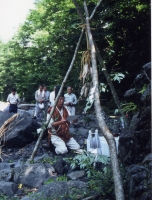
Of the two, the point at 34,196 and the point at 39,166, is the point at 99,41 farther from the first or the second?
the point at 34,196

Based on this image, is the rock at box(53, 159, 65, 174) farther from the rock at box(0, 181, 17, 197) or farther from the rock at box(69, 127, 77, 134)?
the rock at box(69, 127, 77, 134)

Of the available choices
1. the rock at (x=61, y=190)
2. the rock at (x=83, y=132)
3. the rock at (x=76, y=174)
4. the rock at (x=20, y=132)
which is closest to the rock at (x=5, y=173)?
the rock at (x=76, y=174)

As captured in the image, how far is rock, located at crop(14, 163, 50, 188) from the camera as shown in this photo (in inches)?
218

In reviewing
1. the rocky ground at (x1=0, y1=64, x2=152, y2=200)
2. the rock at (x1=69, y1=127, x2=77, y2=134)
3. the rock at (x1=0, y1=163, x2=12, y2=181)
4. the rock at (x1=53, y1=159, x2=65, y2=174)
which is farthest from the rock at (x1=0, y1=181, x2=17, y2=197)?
the rock at (x1=69, y1=127, x2=77, y2=134)

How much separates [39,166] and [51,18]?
50.0 ft

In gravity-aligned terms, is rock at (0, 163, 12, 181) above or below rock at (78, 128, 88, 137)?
below

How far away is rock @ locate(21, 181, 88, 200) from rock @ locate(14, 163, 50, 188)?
1090 mm

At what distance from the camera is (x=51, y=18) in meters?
19.2

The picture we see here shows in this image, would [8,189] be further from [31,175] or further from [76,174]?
[76,174]

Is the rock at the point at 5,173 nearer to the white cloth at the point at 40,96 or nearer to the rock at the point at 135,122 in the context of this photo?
the rock at the point at 135,122

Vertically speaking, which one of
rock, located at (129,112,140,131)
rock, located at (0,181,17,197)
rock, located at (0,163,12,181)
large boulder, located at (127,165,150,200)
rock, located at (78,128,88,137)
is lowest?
rock, located at (0,181,17,197)

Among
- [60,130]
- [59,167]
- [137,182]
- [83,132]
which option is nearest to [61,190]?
[137,182]

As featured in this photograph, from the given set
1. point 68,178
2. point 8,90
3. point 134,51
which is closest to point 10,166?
point 68,178

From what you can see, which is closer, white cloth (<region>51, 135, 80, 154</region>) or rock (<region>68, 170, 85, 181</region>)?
rock (<region>68, 170, 85, 181</region>)
